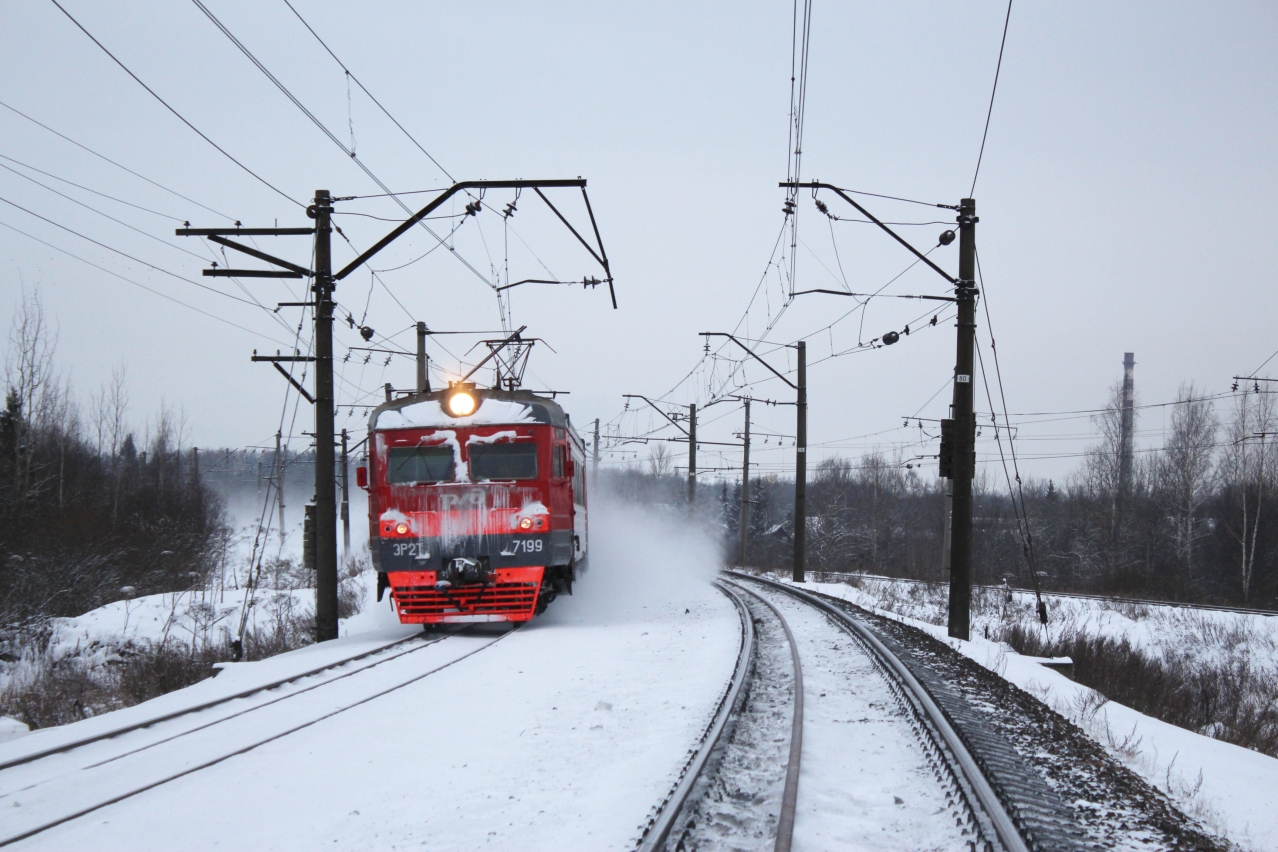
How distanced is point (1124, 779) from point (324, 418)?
10.4 meters

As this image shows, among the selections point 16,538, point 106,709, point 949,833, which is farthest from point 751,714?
point 16,538

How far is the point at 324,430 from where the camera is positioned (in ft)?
39.7

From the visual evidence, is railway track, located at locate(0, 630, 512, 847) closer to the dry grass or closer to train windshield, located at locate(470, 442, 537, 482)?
train windshield, located at locate(470, 442, 537, 482)

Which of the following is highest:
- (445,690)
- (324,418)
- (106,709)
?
(324,418)

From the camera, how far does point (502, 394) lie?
1288 cm

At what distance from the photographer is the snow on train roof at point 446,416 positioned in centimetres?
1237

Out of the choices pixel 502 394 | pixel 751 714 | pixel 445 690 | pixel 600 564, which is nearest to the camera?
pixel 751 714

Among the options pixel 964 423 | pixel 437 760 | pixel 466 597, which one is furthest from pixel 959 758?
pixel 964 423

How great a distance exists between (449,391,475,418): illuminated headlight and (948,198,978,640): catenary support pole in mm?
7413

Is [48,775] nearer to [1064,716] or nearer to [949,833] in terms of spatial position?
[949,833]

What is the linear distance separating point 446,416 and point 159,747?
22.4 ft

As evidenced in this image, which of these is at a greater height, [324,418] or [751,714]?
[324,418]

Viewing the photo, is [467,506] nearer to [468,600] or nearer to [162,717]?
[468,600]

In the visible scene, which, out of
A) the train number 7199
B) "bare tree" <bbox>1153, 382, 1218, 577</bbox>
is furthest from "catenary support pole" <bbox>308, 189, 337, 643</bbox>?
"bare tree" <bbox>1153, 382, 1218, 577</bbox>
